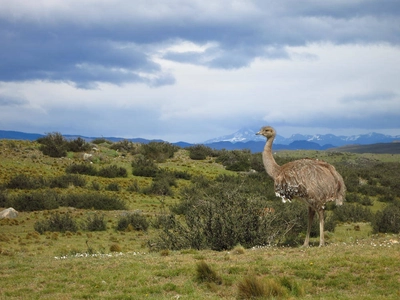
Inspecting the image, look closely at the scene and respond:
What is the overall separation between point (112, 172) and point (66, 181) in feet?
19.4

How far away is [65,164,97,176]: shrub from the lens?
4166 centimetres

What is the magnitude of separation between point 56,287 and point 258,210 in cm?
822

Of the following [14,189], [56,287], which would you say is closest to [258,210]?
[56,287]

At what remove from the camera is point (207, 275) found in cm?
1030

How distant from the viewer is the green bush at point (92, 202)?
30.2 metres

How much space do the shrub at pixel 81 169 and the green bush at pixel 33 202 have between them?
38.5ft

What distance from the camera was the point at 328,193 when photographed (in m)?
13.2

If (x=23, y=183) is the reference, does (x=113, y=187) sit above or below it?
A: below

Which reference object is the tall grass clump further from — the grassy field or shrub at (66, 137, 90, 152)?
shrub at (66, 137, 90, 152)

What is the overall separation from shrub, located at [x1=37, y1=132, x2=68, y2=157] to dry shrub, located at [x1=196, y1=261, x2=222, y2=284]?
131 feet

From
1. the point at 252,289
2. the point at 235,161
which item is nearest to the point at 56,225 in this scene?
the point at 252,289

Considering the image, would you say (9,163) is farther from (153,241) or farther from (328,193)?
(328,193)

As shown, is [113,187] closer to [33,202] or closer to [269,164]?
[33,202]

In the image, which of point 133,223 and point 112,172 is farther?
point 112,172
